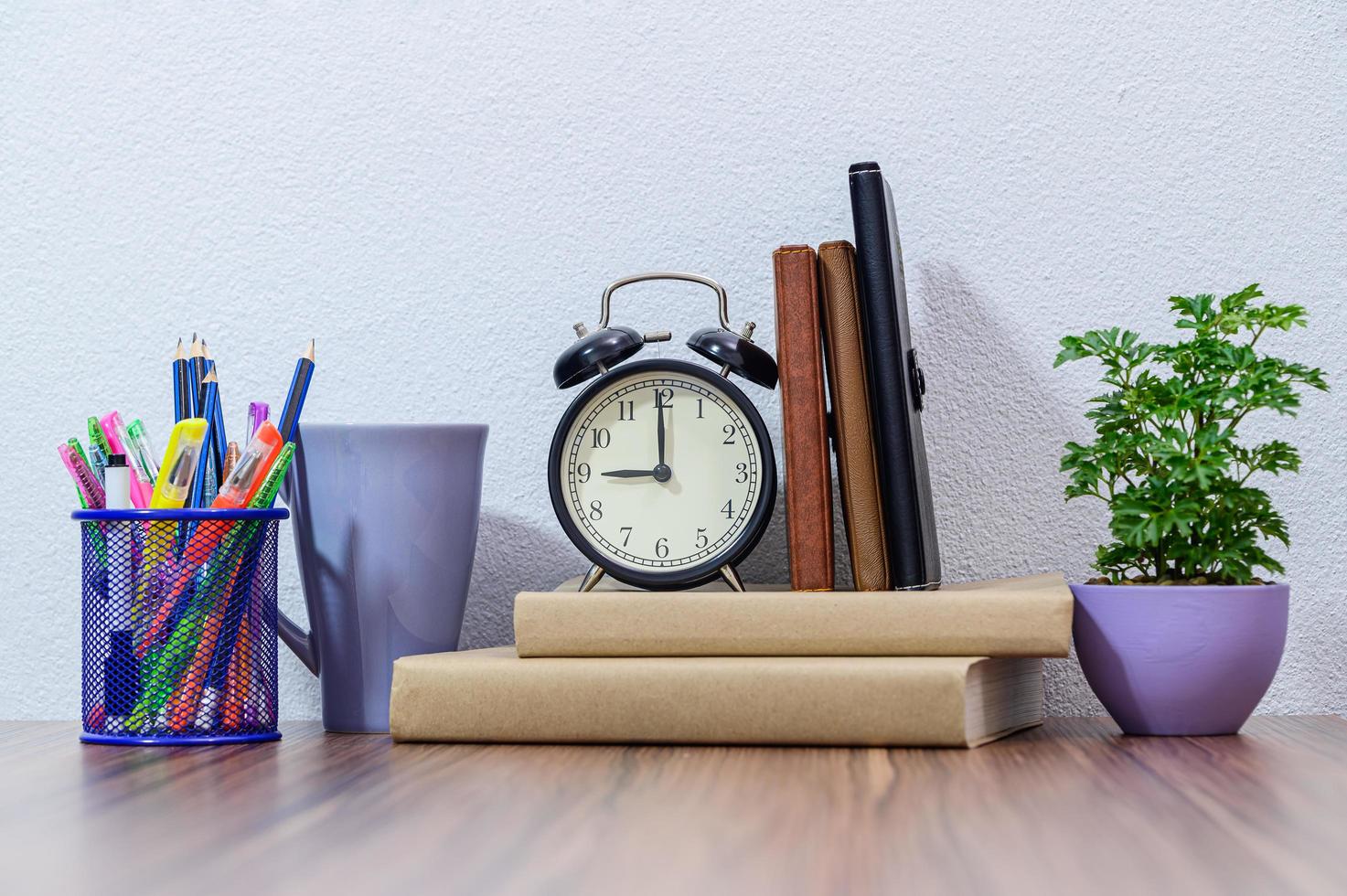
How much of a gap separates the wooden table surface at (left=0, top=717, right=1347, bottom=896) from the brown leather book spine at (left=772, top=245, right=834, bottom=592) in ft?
0.43

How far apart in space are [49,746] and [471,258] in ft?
1.52

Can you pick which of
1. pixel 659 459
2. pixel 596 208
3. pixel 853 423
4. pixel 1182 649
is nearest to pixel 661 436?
pixel 659 459

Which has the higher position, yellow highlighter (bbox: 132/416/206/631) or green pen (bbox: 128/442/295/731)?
yellow highlighter (bbox: 132/416/206/631)

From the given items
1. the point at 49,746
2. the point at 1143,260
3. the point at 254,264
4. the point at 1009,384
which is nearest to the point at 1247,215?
the point at 1143,260

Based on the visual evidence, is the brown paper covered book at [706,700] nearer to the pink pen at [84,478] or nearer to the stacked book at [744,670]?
the stacked book at [744,670]

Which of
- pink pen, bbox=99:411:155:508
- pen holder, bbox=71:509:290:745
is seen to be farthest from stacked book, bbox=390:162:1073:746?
pink pen, bbox=99:411:155:508

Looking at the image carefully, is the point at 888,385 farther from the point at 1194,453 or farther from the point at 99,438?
the point at 99,438

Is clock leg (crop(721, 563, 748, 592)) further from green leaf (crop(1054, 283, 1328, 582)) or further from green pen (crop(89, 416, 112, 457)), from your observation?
green pen (crop(89, 416, 112, 457))

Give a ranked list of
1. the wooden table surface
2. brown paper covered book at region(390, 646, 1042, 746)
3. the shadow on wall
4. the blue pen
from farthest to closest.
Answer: the shadow on wall → the blue pen → brown paper covered book at region(390, 646, 1042, 746) → the wooden table surface

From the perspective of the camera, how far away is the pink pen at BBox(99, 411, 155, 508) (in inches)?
31.3

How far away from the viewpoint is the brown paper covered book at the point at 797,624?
0.68 metres

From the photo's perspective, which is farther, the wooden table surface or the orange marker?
the orange marker

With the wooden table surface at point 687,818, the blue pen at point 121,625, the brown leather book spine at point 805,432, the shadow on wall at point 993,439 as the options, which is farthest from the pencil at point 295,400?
the shadow on wall at point 993,439

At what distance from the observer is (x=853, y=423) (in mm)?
761
